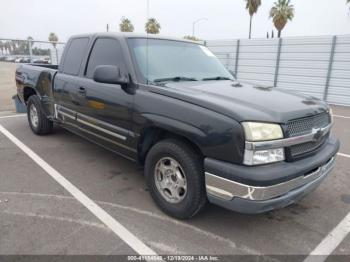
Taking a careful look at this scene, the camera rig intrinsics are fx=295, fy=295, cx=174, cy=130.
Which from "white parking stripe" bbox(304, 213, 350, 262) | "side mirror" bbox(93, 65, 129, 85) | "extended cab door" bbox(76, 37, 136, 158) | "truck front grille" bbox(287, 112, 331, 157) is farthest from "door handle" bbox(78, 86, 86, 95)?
"white parking stripe" bbox(304, 213, 350, 262)

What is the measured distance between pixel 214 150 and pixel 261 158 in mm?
390

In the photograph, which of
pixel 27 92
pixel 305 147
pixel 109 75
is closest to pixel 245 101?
pixel 305 147

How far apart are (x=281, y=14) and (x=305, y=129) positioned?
3107 centimetres

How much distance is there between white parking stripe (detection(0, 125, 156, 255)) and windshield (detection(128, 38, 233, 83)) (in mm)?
1534

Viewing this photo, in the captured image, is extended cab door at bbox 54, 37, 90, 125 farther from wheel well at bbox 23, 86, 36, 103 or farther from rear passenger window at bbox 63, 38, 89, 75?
wheel well at bbox 23, 86, 36, 103

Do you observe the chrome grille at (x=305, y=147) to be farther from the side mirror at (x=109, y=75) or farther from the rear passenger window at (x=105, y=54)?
the rear passenger window at (x=105, y=54)

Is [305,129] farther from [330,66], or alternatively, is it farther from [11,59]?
[11,59]

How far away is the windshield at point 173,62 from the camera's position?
3406 mm

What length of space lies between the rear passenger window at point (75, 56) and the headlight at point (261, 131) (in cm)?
296

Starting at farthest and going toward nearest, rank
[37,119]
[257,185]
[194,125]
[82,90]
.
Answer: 1. [37,119]
2. [82,90]
3. [194,125]
4. [257,185]

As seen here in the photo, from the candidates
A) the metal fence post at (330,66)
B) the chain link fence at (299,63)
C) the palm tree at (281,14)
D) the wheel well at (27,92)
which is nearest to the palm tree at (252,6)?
the palm tree at (281,14)

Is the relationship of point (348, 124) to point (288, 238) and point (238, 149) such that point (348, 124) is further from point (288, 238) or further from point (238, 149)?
point (238, 149)

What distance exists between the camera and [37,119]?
19.0ft

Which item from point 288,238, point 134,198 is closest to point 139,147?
point 134,198
